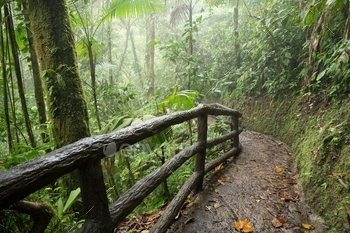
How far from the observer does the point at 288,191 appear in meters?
3.63

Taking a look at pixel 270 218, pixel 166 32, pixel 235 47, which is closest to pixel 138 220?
pixel 270 218

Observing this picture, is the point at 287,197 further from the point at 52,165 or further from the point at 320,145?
the point at 52,165

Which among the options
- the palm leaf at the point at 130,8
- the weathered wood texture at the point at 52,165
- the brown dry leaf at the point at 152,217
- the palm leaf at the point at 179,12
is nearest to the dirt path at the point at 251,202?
the brown dry leaf at the point at 152,217

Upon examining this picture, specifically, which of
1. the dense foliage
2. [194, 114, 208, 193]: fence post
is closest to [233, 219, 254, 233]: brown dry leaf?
[194, 114, 208, 193]: fence post

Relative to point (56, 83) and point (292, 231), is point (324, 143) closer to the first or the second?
point (292, 231)

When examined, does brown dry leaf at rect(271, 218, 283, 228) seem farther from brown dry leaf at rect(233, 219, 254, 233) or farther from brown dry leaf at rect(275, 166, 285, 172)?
brown dry leaf at rect(275, 166, 285, 172)

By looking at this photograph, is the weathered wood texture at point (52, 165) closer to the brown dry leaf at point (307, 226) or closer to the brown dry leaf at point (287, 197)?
the brown dry leaf at point (307, 226)

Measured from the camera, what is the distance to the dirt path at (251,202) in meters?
2.63

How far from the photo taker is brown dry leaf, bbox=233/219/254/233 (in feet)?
8.41

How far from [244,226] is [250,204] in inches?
20.0

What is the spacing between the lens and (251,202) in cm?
313

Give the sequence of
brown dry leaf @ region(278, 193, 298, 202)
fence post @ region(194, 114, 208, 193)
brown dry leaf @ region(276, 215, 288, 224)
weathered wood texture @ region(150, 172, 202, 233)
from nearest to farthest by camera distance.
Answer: weathered wood texture @ region(150, 172, 202, 233) < brown dry leaf @ region(276, 215, 288, 224) < fence post @ region(194, 114, 208, 193) < brown dry leaf @ region(278, 193, 298, 202)

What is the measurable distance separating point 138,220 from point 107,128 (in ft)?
3.48

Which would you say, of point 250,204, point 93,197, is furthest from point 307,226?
point 93,197
